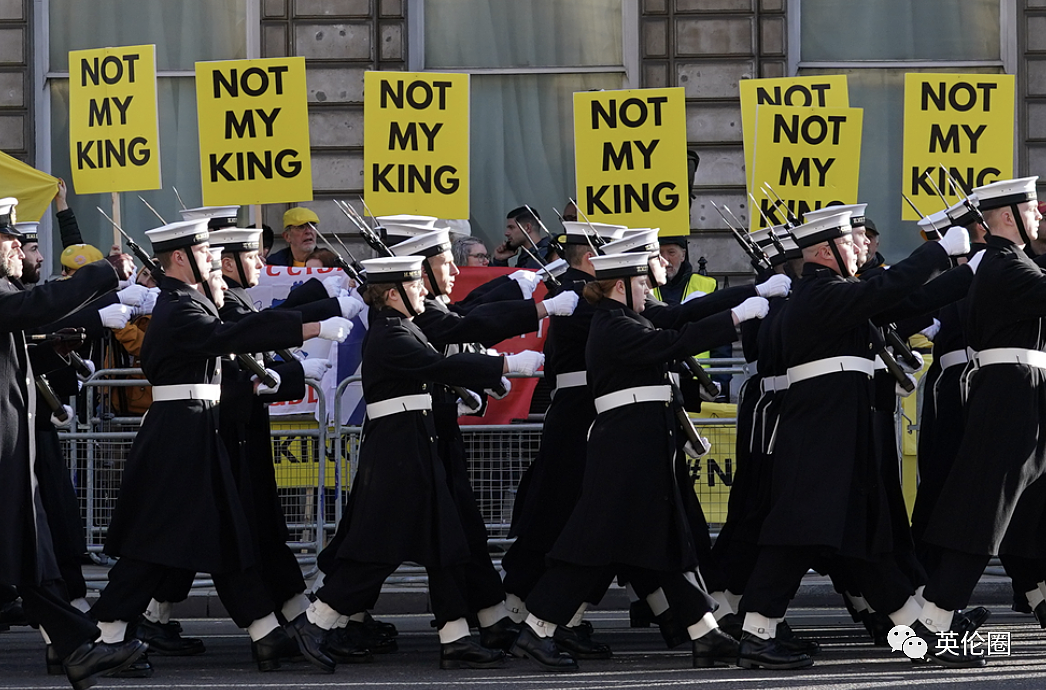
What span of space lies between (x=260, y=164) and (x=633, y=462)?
13.2 ft

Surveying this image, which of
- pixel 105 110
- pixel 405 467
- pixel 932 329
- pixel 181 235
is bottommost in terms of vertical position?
pixel 405 467

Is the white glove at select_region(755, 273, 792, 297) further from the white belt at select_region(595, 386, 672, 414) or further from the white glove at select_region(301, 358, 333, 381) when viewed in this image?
the white glove at select_region(301, 358, 333, 381)

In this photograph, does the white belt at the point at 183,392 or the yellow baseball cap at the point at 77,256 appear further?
the yellow baseball cap at the point at 77,256

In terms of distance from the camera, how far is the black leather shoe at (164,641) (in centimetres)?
852

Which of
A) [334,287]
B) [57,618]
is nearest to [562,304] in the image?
[334,287]

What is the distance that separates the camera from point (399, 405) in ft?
26.7

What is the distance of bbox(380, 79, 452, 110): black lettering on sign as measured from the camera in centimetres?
1088

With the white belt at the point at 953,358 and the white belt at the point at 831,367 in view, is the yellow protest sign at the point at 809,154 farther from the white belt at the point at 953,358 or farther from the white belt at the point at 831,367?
the white belt at the point at 831,367

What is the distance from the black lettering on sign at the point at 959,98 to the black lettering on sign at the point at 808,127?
52 cm

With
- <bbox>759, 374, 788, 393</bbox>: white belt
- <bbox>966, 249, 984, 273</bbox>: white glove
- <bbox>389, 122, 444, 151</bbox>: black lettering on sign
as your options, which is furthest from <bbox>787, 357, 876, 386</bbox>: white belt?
<bbox>389, 122, 444, 151</bbox>: black lettering on sign

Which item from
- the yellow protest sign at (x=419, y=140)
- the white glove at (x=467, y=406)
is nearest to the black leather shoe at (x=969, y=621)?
the white glove at (x=467, y=406)

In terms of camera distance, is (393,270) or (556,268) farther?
(556,268)

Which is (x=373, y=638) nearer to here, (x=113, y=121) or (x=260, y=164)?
(x=260, y=164)

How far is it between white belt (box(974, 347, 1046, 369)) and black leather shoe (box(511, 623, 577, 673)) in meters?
2.25
